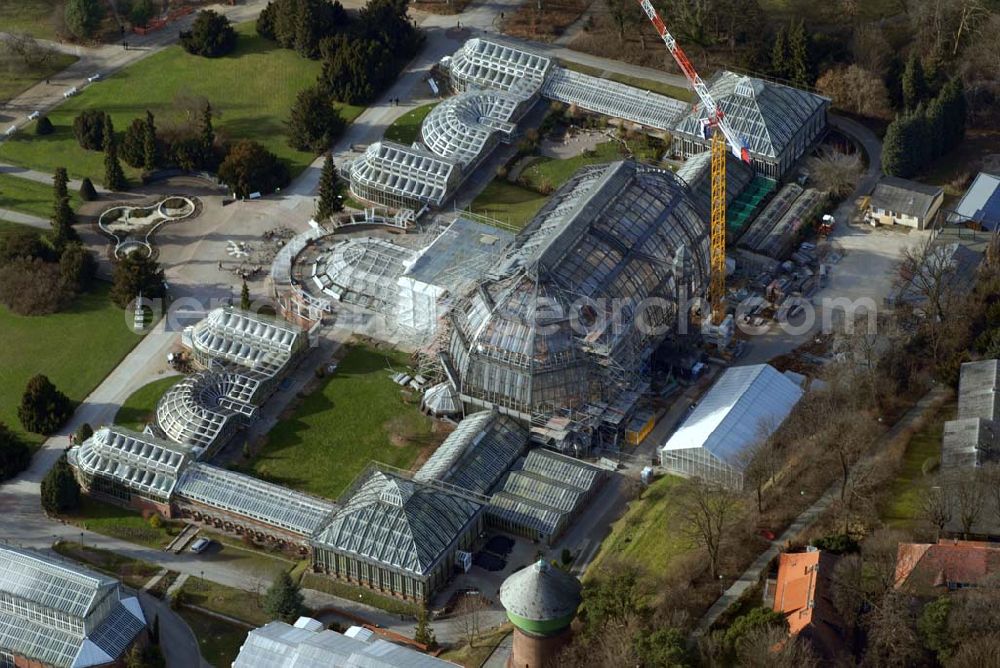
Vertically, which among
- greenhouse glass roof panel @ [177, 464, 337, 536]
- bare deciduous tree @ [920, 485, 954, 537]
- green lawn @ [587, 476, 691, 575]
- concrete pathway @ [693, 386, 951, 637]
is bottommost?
greenhouse glass roof panel @ [177, 464, 337, 536]

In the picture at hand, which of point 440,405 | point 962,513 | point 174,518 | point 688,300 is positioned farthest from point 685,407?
point 174,518

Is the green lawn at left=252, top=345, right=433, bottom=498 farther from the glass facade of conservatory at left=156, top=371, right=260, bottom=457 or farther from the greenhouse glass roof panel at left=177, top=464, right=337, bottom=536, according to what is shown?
the greenhouse glass roof panel at left=177, top=464, right=337, bottom=536

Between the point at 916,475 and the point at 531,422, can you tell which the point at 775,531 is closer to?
the point at 916,475

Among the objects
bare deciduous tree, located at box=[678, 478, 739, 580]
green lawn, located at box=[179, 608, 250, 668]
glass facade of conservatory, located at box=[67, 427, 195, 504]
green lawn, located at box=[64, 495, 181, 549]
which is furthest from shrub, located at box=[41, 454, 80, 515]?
bare deciduous tree, located at box=[678, 478, 739, 580]

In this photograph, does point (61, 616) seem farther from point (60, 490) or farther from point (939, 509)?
point (939, 509)

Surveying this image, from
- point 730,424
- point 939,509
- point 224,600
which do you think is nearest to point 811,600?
point 939,509

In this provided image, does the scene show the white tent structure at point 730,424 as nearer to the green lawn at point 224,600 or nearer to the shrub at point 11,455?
the green lawn at point 224,600
